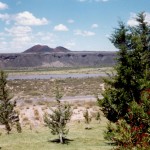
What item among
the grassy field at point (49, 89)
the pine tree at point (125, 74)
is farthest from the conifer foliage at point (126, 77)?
the grassy field at point (49, 89)

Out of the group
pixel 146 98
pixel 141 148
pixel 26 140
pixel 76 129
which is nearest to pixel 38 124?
pixel 76 129

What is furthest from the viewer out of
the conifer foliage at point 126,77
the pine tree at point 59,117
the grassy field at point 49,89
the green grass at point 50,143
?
the grassy field at point 49,89

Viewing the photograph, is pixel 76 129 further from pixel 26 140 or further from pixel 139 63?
pixel 139 63

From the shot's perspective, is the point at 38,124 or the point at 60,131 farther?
the point at 38,124

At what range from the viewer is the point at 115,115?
87.7 ft

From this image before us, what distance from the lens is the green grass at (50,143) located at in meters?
28.7

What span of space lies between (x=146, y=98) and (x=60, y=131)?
1564 centimetres

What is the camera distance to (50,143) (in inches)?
1214

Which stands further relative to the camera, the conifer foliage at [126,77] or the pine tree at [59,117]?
the pine tree at [59,117]

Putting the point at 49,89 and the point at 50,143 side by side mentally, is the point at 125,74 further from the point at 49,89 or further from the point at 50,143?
the point at 49,89

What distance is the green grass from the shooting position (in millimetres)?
28703

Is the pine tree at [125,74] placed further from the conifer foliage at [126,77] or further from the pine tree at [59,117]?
the pine tree at [59,117]

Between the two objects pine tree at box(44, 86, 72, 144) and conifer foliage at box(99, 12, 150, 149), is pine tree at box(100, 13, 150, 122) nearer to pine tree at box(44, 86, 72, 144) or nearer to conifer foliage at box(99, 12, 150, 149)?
conifer foliage at box(99, 12, 150, 149)

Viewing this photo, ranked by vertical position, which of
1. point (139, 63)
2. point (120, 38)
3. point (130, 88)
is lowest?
point (130, 88)
